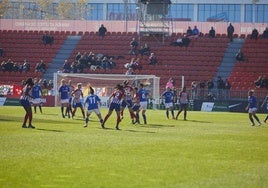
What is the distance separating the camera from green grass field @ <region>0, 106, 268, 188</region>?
14.3 m

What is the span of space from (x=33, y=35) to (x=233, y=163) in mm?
56881

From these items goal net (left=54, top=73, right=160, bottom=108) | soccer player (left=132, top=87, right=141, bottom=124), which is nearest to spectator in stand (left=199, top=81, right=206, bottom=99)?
goal net (left=54, top=73, right=160, bottom=108)

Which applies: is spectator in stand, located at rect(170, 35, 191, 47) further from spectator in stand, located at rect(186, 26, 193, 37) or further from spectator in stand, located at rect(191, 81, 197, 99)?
spectator in stand, located at rect(191, 81, 197, 99)

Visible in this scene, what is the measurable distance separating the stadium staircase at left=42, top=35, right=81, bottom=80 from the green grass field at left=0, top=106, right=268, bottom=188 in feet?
124

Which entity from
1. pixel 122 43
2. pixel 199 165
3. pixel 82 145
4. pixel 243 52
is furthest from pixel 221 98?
pixel 199 165

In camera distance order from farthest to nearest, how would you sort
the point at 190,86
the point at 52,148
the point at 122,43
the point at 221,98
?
the point at 122,43, the point at 190,86, the point at 221,98, the point at 52,148

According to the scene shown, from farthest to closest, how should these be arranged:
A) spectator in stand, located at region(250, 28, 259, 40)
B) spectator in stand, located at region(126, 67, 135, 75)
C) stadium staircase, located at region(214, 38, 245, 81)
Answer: spectator in stand, located at region(250, 28, 259, 40) → stadium staircase, located at region(214, 38, 245, 81) → spectator in stand, located at region(126, 67, 135, 75)

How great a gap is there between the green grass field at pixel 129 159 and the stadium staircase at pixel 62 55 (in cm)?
3786

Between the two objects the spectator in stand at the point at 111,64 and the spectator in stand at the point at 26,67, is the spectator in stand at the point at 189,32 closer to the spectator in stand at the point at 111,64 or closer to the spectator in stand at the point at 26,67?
the spectator in stand at the point at 111,64

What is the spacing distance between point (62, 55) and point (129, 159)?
51.5m

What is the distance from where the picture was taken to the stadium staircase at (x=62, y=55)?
65250 millimetres

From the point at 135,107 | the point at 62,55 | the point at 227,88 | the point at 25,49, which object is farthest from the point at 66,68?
the point at 135,107

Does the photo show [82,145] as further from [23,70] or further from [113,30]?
[113,30]

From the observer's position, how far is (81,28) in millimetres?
73000
